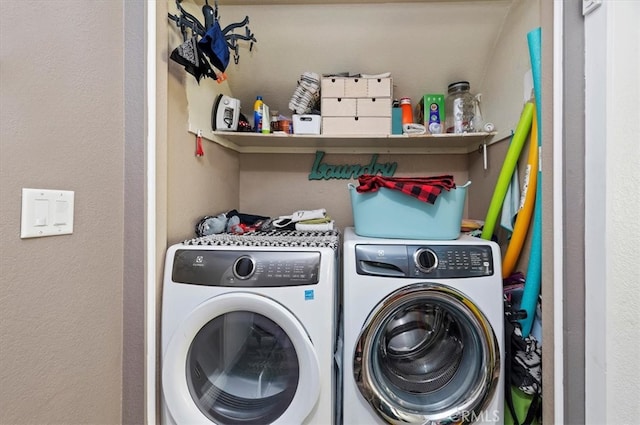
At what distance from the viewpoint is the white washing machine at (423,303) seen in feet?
3.59

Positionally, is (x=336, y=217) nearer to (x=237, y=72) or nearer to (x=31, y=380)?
(x=237, y=72)

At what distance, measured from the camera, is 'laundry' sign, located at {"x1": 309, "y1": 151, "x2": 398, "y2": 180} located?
208 cm

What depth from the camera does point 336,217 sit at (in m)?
2.13

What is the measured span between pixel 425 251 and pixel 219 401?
0.98 metres

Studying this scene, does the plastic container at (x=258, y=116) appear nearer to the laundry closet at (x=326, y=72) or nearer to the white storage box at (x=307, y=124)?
the laundry closet at (x=326, y=72)

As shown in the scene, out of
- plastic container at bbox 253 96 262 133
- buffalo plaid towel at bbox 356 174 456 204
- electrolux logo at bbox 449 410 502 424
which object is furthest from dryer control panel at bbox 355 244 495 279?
plastic container at bbox 253 96 262 133

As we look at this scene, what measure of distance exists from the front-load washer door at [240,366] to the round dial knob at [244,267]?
7cm

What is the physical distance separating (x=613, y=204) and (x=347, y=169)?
4.77ft

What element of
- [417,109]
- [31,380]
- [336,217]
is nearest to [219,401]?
[31,380]

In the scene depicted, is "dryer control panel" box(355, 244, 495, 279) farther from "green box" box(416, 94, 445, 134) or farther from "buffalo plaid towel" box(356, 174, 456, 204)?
"green box" box(416, 94, 445, 134)

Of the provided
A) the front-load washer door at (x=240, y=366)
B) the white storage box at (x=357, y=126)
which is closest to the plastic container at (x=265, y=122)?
the white storage box at (x=357, y=126)

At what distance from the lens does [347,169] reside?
210cm

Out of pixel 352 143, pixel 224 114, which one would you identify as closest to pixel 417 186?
pixel 352 143

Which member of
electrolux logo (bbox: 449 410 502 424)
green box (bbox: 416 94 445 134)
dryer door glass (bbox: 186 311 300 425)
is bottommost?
electrolux logo (bbox: 449 410 502 424)
